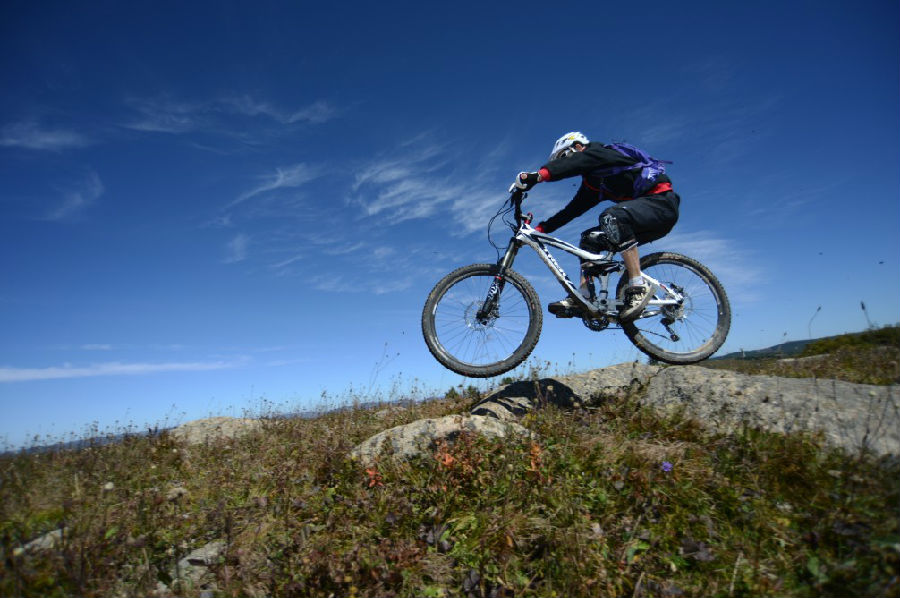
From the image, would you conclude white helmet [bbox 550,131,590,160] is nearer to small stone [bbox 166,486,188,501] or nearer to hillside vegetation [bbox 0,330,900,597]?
hillside vegetation [bbox 0,330,900,597]

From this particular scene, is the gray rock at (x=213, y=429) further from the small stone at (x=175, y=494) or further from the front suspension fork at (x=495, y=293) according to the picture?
the front suspension fork at (x=495, y=293)

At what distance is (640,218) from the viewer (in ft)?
21.6

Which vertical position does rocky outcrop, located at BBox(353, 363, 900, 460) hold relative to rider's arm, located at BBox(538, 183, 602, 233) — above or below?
below

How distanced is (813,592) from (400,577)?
2904mm

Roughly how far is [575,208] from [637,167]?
1186mm

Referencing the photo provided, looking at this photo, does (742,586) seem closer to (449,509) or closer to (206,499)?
(449,509)

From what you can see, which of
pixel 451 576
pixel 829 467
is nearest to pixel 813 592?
pixel 829 467

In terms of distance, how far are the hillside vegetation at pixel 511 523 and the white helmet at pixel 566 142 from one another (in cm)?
447

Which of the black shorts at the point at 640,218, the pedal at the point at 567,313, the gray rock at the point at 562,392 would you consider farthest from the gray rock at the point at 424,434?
the black shorts at the point at 640,218

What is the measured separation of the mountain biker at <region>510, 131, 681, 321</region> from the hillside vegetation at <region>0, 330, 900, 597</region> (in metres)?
2.29

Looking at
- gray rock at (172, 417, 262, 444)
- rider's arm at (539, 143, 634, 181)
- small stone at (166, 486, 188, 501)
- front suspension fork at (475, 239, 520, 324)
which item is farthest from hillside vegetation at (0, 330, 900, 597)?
rider's arm at (539, 143, 634, 181)

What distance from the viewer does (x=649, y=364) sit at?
9328mm

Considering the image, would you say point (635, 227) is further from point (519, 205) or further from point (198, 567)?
point (198, 567)

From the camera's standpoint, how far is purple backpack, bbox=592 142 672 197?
6.77 m
